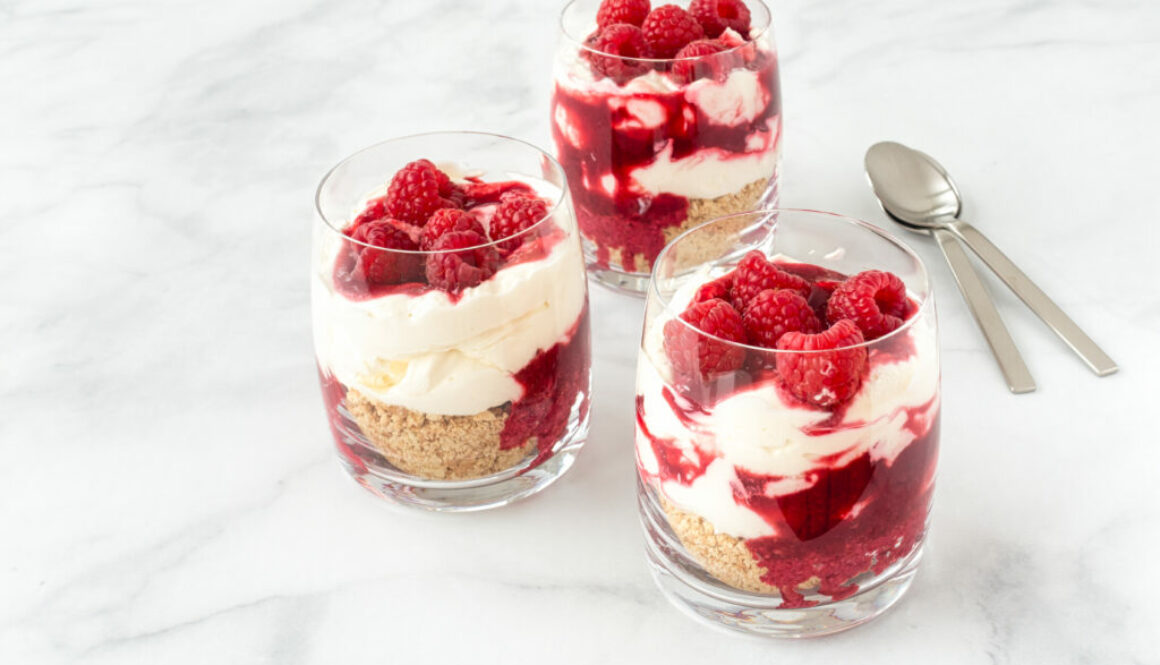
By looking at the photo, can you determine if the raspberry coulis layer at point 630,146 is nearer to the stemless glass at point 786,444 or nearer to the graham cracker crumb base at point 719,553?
the stemless glass at point 786,444

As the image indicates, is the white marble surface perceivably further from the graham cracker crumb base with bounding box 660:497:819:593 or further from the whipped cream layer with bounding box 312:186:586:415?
the whipped cream layer with bounding box 312:186:586:415

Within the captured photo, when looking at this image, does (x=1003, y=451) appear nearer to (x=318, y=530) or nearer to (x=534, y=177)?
(x=534, y=177)

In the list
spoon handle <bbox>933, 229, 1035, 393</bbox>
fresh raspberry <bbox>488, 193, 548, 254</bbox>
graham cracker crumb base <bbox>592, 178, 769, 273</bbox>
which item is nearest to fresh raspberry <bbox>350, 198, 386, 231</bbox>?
fresh raspberry <bbox>488, 193, 548, 254</bbox>

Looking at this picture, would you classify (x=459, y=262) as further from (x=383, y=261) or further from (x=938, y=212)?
(x=938, y=212)

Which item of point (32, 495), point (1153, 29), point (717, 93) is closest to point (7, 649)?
point (32, 495)

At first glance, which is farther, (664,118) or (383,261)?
(664,118)

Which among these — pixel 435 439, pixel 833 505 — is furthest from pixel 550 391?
pixel 833 505
